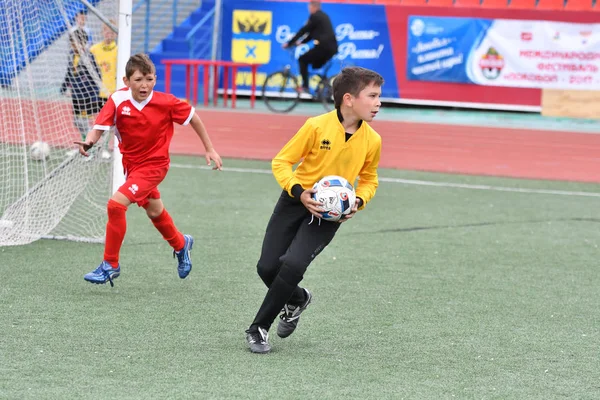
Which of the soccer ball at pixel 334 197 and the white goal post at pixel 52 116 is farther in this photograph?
the white goal post at pixel 52 116

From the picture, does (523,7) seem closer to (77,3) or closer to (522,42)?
(522,42)

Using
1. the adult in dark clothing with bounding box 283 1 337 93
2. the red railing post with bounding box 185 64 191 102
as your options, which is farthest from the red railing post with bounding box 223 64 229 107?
the adult in dark clothing with bounding box 283 1 337 93

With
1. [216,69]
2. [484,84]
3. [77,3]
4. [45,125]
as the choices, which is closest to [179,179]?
[45,125]

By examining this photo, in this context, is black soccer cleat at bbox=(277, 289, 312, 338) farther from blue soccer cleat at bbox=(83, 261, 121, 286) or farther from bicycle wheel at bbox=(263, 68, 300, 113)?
bicycle wheel at bbox=(263, 68, 300, 113)

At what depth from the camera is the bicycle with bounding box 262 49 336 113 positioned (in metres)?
20.6

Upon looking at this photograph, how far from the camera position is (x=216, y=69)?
21.9 m

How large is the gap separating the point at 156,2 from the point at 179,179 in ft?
46.4

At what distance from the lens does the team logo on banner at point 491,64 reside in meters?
22.3

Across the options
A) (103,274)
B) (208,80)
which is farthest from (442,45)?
(103,274)

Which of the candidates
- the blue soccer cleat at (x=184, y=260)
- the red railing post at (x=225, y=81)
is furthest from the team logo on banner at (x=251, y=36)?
the blue soccer cleat at (x=184, y=260)

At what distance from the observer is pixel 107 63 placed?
8992 millimetres

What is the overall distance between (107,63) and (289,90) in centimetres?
1421

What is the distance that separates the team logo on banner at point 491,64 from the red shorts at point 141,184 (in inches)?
649

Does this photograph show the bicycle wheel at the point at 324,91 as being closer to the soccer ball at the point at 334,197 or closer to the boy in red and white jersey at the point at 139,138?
the boy in red and white jersey at the point at 139,138
